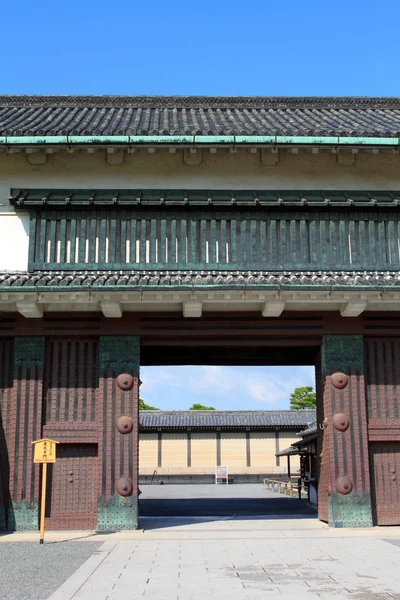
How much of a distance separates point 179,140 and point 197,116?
169 inches

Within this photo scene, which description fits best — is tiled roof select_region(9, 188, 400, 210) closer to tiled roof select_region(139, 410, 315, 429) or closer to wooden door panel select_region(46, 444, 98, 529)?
wooden door panel select_region(46, 444, 98, 529)

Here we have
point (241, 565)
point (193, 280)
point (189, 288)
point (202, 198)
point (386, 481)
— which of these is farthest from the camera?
point (202, 198)

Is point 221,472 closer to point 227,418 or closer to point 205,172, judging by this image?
point 227,418

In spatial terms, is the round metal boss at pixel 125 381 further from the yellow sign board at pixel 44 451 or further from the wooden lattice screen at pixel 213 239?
the wooden lattice screen at pixel 213 239

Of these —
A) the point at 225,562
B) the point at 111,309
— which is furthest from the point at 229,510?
the point at 225,562

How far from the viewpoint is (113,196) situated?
14188 millimetres

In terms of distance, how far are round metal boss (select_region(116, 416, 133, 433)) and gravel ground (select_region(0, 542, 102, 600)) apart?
231 cm

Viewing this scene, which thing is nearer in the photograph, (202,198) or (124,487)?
(124,487)

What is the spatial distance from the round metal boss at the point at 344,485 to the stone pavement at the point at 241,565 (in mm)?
790

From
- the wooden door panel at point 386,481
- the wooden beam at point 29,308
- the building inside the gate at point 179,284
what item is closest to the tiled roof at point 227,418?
the building inside the gate at point 179,284

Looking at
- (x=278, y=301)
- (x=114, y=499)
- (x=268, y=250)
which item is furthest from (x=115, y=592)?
(x=268, y=250)

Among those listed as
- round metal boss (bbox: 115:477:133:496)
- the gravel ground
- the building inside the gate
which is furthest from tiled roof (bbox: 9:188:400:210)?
the gravel ground

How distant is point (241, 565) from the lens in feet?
29.2

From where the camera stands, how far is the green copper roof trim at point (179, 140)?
13.7 meters
